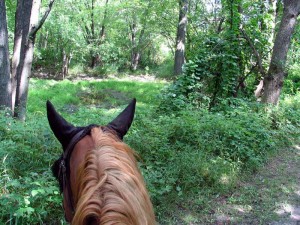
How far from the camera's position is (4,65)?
556cm

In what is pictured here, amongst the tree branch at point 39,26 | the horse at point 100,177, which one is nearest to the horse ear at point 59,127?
the horse at point 100,177

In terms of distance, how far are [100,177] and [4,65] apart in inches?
198

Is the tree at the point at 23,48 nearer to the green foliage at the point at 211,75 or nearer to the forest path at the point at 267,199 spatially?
the green foliage at the point at 211,75

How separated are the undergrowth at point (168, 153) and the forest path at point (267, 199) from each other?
22 cm

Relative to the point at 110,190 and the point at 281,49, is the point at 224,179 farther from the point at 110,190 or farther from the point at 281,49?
the point at 281,49

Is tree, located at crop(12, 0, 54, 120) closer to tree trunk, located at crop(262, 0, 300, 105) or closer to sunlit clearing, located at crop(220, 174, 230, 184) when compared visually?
sunlit clearing, located at crop(220, 174, 230, 184)

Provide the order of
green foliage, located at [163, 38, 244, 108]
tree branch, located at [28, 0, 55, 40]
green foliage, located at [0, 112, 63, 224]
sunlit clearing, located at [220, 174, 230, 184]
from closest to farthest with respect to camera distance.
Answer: green foliage, located at [0, 112, 63, 224] < sunlit clearing, located at [220, 174, 230, 184] < tree branch, located at [28, 0, 55, 40] < green foliage, located at [163, 38, 244, 108]

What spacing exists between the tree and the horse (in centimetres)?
497

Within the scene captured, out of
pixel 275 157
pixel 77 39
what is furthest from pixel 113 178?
pixel 77 39

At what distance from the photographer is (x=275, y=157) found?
20.8 feet

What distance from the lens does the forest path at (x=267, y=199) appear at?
4277 millimetres

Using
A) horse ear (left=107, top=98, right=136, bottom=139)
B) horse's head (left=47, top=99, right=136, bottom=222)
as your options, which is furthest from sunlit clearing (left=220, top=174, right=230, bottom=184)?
horse's head (left=47, top=99, right=136, bottom=222)

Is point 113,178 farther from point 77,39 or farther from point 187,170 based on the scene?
point 77,39

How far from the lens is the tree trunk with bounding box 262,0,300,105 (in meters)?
7.54
